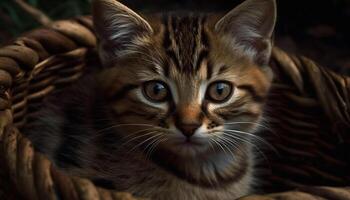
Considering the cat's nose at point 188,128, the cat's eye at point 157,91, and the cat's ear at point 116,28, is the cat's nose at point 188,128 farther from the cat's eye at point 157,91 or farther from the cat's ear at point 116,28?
the cat's ear at point 116,28

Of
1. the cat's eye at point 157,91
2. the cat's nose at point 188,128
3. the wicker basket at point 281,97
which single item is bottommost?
the wicker basket at point 281,97

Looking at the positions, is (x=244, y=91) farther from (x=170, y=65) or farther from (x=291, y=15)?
(x=291, y=15)

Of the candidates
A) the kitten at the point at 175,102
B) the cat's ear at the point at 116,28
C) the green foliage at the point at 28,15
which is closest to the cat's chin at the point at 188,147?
the kitten at the point at 175,102

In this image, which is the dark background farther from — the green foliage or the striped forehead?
the striped forehead

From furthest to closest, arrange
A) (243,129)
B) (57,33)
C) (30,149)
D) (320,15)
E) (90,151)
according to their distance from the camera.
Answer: (320,15)
(57,33)
(90,151)
(243,129)
(30,149)

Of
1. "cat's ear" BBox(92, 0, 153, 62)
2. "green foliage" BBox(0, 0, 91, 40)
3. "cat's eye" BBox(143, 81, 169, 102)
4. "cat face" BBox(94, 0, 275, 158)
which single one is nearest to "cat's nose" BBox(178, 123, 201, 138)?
"cat face" BBox(94, 0, 275, 158)

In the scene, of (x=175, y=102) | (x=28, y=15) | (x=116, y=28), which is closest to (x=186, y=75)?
(x=175, y=102)

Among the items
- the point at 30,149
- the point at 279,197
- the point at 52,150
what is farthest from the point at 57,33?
the point at 279,197
